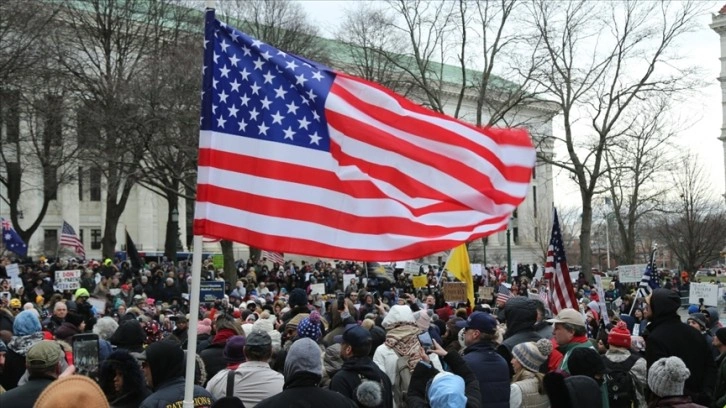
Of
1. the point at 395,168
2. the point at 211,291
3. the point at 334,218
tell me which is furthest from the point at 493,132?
the point at 211,291

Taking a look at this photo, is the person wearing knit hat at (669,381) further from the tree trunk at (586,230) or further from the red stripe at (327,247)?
the tree trunk at (586,230)

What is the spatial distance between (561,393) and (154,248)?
6111cm

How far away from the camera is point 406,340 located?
672 cm

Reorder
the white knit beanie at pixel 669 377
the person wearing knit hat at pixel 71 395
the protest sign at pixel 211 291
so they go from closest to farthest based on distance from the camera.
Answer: the person wearing knit hat at pixel 71 395 → the white knit beanie at pixel 669 377 → the protest sign at pixel 211 291

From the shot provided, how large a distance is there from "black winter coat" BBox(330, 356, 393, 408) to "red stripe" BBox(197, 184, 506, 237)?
53.0 inches

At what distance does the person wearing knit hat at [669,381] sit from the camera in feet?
19.4

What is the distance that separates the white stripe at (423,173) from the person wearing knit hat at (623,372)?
2.22 meters

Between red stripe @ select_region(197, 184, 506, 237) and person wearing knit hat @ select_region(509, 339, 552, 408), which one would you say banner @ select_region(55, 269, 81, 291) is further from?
red stripe @ select_region(197, 184, 506, 237)

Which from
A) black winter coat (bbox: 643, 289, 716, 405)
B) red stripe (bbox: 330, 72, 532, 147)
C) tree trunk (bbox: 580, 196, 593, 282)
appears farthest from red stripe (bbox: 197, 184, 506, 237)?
tree trunk (bbox: 580, 196, 593, 282)

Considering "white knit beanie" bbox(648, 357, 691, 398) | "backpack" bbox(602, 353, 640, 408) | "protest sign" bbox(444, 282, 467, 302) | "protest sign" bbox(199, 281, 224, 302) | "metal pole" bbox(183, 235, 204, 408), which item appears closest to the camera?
"metal pole" bbox(183, 235, 204, 408)

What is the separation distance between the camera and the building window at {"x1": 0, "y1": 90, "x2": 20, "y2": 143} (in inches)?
1217

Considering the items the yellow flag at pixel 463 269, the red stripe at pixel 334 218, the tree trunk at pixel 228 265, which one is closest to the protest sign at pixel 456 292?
the yellow flag at pixel 463 269

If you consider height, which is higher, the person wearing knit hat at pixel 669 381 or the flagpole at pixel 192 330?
the flagpole at pixel 192 330

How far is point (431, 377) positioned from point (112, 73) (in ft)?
126
